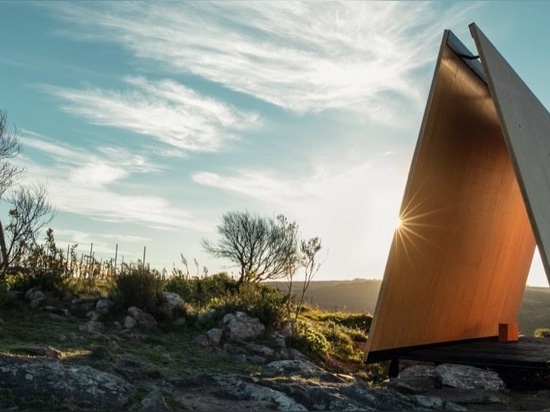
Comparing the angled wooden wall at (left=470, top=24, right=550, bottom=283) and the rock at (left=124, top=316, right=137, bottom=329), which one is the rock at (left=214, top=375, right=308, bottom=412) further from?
the rock at (left=124, top=316, right=137, bottom=329)

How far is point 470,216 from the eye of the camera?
1055cm

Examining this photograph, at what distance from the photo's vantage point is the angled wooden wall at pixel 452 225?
28.2 feet

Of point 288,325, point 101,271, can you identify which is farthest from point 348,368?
point 101,271

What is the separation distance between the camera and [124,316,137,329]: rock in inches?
364

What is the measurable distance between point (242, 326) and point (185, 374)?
10.4ft

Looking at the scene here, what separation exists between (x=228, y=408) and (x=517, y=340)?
375 inches

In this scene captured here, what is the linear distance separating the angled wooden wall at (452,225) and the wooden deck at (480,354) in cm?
14

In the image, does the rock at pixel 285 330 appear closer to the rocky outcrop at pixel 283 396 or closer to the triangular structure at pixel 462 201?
the triangular structure at pixel 462 201

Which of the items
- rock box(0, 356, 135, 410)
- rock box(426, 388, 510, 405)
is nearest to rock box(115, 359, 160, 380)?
rock box(0, 356, 135, 410)

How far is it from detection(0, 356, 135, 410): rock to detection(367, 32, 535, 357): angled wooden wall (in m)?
4.53

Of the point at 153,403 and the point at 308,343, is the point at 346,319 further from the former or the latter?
the point at 153,403

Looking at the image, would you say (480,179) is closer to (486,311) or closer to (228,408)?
(486,311)

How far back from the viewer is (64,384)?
4645 mm

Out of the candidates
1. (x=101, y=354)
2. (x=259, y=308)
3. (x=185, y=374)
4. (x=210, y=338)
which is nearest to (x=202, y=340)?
(x=210, y=338)
